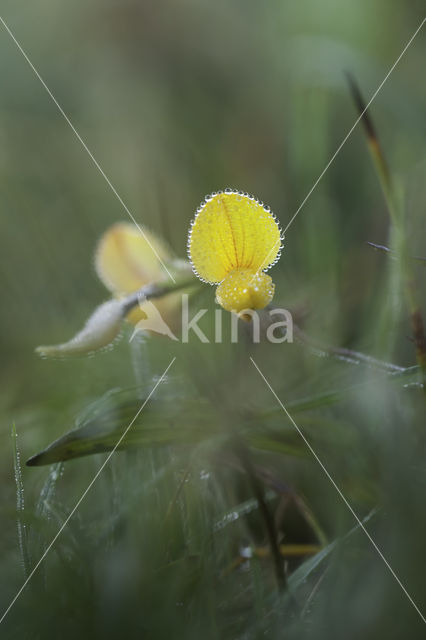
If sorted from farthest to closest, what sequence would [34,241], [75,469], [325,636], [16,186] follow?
[16,186]
[34,241]
[75,469]
[325,636]

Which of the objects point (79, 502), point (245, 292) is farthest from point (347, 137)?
point (79, 502)

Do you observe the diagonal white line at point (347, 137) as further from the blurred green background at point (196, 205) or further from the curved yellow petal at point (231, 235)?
the curved yellow petal at point (231, 235)

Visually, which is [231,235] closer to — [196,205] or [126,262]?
[126,262]

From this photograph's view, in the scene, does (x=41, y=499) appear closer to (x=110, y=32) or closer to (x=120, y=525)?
(x=120, y=525)

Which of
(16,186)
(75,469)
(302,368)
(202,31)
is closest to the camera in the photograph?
(75,469)

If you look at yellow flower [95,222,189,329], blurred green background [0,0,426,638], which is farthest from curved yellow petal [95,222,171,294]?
blurred green background [0,0,426,638]

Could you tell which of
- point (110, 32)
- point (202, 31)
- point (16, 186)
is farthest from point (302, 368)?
point (110, 32)

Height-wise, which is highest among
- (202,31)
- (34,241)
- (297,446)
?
(202,31)
